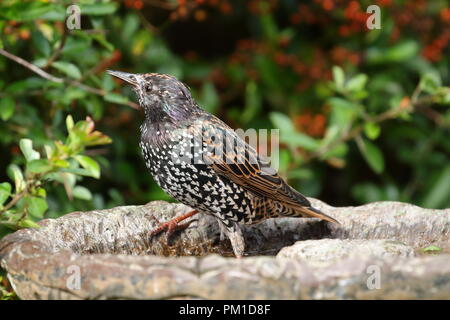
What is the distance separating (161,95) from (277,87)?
2572 millimetres

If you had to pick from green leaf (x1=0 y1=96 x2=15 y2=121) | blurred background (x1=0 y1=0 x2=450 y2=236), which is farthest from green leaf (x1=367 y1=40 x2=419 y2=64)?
green leaf (x1=0 y1=96 x2=15 y2=121)

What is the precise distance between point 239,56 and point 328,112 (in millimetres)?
899

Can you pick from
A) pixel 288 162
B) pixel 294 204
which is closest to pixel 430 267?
pixel 294 204

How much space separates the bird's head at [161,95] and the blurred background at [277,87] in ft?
1.76

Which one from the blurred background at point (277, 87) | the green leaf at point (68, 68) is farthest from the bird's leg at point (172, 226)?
the green leaf at point (68, 68)

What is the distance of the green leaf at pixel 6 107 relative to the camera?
4462mm

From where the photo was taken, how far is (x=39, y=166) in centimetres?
338

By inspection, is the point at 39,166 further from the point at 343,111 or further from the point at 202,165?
the point at 343,111

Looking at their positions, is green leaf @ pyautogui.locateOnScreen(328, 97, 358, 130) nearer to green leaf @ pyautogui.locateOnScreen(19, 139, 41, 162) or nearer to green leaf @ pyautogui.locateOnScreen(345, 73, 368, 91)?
green leaf @ pyautogui.locateOnScreen(345, 73, 368, 91)

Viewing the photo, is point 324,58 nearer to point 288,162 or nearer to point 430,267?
point 288,162

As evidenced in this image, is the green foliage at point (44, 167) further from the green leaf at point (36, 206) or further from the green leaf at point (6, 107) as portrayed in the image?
the green leaf at point (6, 107)

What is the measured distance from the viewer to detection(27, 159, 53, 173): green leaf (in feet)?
11.1

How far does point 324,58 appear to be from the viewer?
6.36 m

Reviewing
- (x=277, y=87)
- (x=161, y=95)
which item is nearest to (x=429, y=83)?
(x=277, y=87)
